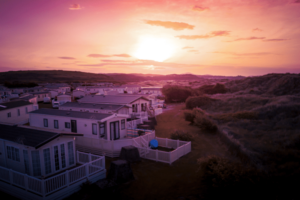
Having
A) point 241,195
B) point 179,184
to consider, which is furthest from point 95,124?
point 241,195

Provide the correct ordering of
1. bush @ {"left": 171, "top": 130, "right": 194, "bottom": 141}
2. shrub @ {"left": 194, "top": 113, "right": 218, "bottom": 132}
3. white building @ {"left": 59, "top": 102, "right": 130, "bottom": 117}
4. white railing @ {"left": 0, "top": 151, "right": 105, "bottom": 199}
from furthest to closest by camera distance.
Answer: white building @ {"left": 59, "top": 102, "right": 130, "bottom": 117} < shrub @ {"left": 194, "top": 113, "right": 218, "bottom": 132} < bush @ {"left": 171, "top": 130, "right": 194, "bottom": 141} < white railing @ {"left": 0, "top": 151, "right": 105, "bottom": 199}

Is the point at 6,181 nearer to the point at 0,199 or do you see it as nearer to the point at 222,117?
the point at 0,199

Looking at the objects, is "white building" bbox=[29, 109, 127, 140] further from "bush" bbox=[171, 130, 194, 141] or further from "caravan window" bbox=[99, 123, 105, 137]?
"bush" bbox=[171, 130, 194, 141]

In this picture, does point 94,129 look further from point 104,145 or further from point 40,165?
point 40,165

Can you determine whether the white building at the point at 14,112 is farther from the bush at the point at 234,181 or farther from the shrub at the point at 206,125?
the bush at the point at 234,181

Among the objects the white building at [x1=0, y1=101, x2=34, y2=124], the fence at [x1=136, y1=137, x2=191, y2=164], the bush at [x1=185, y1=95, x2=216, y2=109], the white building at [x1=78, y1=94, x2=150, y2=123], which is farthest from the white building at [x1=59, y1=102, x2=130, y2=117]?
the bush at [x1=185, y1=95, x2=216, y2=109]

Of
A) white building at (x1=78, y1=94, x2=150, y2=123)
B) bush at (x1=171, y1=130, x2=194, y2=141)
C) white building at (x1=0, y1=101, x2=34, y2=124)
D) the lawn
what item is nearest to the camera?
the lawn

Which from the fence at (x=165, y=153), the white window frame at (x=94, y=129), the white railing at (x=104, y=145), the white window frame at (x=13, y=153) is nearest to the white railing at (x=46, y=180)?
the white window frame at (x=13, y=153)
